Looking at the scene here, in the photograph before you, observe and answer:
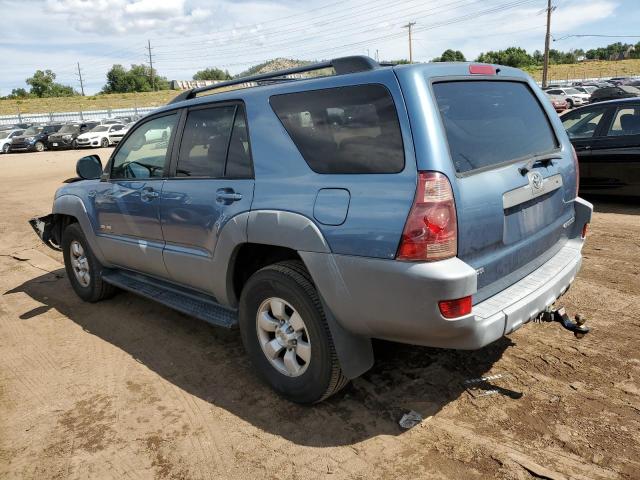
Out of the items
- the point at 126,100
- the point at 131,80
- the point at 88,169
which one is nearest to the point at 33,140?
the point at 88,169

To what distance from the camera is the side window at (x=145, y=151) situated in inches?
160

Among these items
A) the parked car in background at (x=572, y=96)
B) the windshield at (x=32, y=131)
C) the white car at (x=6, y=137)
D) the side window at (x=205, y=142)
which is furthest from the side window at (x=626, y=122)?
the windshield at (x=32, y=131)

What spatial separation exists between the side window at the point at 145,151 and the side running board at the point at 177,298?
0.91 metres

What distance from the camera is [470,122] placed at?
2.82 m

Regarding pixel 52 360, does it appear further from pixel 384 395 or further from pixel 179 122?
pixel 384 395

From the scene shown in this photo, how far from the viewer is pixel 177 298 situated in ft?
13.2

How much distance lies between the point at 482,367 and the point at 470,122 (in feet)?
5.36

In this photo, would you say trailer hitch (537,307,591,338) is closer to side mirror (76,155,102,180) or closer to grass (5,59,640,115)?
side mirror (76,155,102,180)

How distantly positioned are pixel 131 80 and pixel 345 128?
110m

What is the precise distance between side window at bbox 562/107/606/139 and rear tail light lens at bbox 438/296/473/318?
667cm

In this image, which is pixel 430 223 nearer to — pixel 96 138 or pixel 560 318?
pixel 560 318

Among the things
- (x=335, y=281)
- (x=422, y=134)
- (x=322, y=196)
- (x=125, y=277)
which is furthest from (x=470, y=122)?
(x=125, y=277)

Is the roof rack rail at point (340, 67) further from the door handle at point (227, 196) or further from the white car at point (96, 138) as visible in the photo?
the white car at point (96, 138)

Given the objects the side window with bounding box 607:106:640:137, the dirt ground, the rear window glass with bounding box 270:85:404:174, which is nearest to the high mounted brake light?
the rear window glass with bounding box 270:85:404:174
